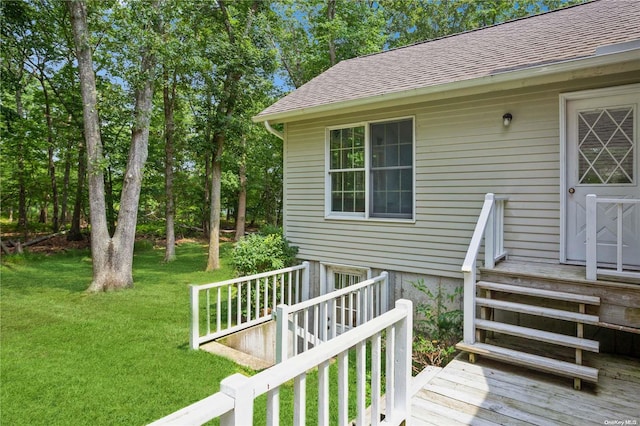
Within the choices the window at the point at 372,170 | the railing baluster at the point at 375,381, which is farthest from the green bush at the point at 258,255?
the railing baluster at the point at 375,381

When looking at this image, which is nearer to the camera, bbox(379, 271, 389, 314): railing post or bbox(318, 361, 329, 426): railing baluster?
bbox(318, 361, 329, 426): railing baluster

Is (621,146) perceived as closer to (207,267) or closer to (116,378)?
(116,378)

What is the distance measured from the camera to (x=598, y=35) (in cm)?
453

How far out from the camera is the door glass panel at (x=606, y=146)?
3916 millimetres

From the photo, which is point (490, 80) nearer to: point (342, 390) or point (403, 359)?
point (403, 359)

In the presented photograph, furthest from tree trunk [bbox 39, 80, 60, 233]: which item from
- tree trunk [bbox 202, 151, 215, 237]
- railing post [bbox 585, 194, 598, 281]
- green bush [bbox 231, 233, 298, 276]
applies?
railing post [bbox 585, 194, 598, 281]

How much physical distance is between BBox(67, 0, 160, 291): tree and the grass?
0.58m

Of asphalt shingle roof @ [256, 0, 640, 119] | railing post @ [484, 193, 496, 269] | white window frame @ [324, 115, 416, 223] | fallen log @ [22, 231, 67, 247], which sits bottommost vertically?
fallen log @ [22, 231, 67, 247]

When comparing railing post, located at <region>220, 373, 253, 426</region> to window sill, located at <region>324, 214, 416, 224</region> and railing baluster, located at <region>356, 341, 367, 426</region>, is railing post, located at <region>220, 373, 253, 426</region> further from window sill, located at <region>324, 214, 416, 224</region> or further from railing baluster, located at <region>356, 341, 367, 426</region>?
window sill, located at <region>324, 214, 416, 224</region>

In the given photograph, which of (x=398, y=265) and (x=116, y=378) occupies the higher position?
(x=398, y=265)

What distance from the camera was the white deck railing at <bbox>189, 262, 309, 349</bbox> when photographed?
195 inches

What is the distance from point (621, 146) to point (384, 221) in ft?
9.86

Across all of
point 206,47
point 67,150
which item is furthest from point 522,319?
point 67,150

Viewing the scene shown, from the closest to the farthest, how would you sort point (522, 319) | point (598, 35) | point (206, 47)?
1. point (522, 319)
2. point (598, 35)
3. point (206, 47)
